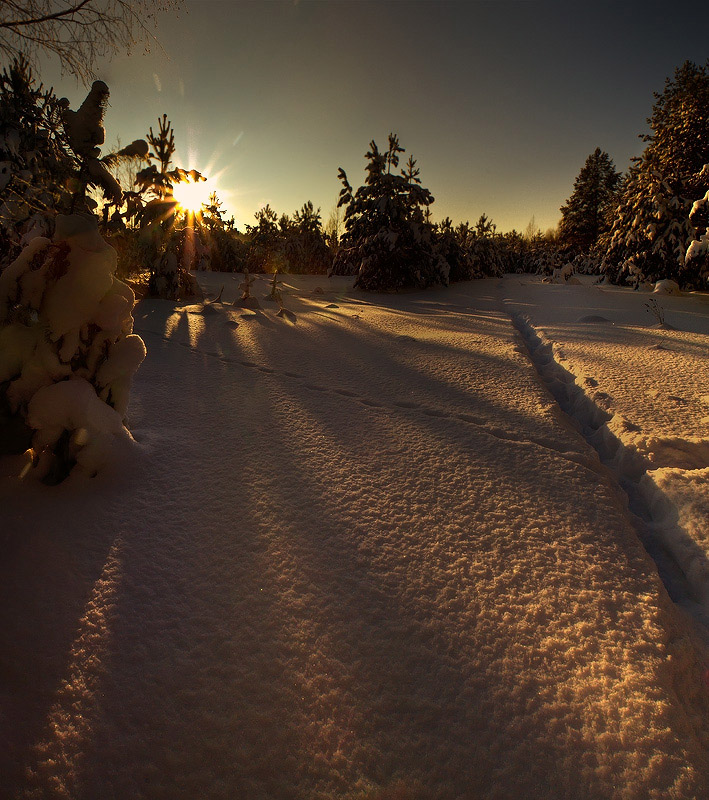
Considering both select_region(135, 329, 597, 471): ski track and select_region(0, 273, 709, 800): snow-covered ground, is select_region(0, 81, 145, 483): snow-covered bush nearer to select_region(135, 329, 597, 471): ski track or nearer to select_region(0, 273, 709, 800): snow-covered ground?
select_region(0, 273, 709, 800): snow-covered ground

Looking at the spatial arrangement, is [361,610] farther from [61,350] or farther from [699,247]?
[699,247]

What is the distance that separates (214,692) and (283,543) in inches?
18.3

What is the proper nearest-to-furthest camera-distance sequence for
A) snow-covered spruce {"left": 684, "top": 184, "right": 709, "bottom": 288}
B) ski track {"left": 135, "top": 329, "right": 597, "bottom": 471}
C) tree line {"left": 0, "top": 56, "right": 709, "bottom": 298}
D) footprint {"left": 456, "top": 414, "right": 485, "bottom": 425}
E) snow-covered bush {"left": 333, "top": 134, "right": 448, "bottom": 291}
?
1. ski track {"left": 135, "top": 329, "right": 597, "bottom": 471}
2. footprint {"left": 456, "top": 414, "right": 485, "bottom": 425}
3. tree line {"left": 0, "top": 56, "right": 709, "bottom": 298}
4. snow-covered spruce {"left": 684, "top": 184, "right": 709, "bottom": 288}
5. snow-covered bush {"left": 333, "top": 134, "right": 448, "bottom": 291}

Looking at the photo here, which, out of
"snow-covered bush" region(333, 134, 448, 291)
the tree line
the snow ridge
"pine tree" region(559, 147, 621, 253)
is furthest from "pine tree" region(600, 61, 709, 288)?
"pine tree" region(559, 147, 621, 253)

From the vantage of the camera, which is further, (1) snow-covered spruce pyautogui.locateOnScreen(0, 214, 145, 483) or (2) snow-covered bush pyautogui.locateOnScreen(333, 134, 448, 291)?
(2) snow-covered bush pyautogui.locateOnScreen(333, 134, 448, 291)

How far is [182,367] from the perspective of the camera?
123 inches

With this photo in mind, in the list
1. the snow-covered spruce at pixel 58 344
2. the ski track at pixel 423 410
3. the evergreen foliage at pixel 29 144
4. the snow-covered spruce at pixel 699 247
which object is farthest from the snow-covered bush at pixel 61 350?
the snow-covered spruce at pixel 699 247

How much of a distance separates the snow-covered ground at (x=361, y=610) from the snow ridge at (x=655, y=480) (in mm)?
11

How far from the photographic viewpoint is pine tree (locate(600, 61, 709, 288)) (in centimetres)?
988

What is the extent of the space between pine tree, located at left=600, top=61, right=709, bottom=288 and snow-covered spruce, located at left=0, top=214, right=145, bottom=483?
38.5 ft

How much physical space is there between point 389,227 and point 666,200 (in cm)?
722

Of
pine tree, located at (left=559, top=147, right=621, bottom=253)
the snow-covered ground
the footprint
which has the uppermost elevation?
pine tree, located at (left=559, top=147, right=621, bottom=253)

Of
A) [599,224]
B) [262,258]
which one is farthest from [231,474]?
[599,224]

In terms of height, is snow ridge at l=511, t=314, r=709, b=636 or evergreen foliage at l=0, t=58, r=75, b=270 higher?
evergreen foliage at l=0, t=58, r=75, b=270
